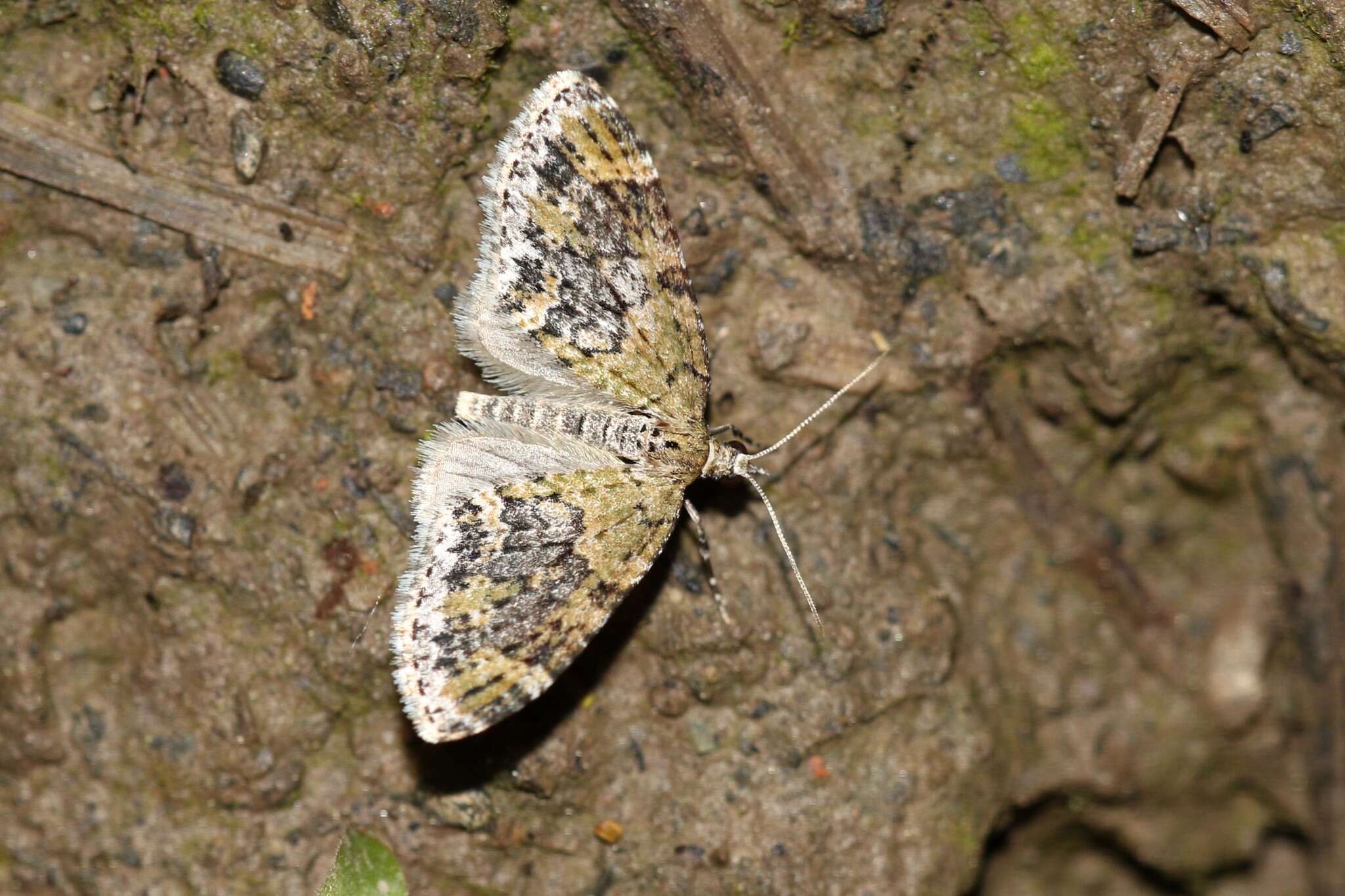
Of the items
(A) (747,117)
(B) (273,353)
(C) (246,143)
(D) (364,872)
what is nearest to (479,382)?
(B) (273,353)

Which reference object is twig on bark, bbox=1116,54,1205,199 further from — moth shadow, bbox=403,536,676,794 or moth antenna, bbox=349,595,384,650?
moth antenna, bbox=349,595,384,650

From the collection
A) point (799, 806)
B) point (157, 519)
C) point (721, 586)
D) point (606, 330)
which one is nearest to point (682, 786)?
point (799, 806)

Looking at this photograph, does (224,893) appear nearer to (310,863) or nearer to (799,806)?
(310,863)

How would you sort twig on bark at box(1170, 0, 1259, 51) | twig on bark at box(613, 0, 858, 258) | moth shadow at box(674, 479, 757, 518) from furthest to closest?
moth shadow at box(674, 479, 757, 518), twig on bark at box(613, 0, 858, 258), twig on bark at box(1170, 0, 1259, 51)

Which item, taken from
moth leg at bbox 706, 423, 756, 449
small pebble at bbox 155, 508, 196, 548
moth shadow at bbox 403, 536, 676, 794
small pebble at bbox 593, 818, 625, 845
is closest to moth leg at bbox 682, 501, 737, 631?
moth shadow at bbox 403, 536, 676, 794

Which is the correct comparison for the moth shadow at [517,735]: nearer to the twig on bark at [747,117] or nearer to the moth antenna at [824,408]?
the moth antenna at [824,408]

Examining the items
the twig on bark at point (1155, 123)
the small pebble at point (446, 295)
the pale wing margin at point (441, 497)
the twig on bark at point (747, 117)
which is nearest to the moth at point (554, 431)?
the pale wing margin at point (441, 497)

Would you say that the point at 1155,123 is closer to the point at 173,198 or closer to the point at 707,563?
the point at 707,563

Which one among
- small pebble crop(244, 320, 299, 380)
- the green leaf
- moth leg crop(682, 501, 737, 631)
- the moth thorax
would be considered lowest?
the green leaf
